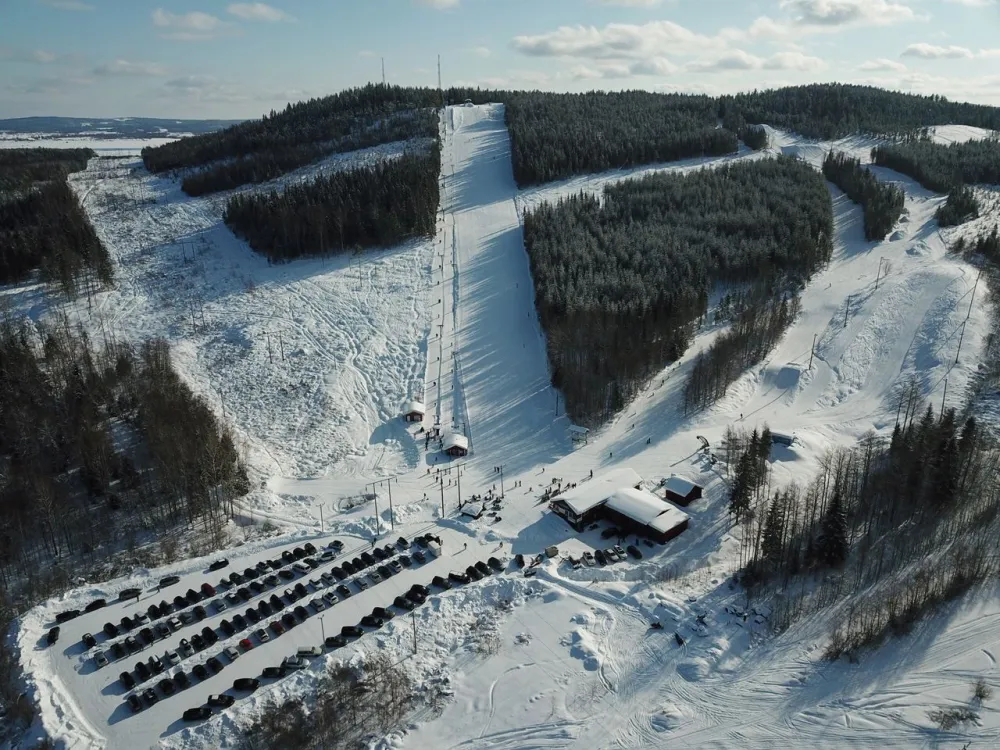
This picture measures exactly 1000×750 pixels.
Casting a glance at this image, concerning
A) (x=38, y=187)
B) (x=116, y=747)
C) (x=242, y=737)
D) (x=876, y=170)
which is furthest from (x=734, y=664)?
(x=38, y=187)

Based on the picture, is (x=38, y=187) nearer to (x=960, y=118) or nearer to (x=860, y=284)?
(x=860, y=284)

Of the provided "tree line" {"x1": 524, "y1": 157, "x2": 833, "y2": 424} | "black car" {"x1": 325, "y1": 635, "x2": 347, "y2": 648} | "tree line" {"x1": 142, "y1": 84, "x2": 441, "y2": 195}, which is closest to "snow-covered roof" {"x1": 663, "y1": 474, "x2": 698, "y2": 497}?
"tree line" {"x1": 524, "y1": 157, "x2": 833, "y2": 424}

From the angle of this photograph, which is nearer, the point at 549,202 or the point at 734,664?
the point at 734,664

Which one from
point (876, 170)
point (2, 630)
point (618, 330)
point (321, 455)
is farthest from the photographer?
point (876, 170)

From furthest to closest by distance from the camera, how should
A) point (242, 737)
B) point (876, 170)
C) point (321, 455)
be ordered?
point (876, 170)
point (321, 455)
point (242, 737)

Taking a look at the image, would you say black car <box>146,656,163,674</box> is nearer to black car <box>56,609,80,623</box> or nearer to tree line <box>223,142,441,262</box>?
black car <box>56,609,80,623</box>

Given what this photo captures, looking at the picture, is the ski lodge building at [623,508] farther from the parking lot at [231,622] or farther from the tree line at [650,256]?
the tree line at [650,256]

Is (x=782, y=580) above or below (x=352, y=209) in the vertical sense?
below
